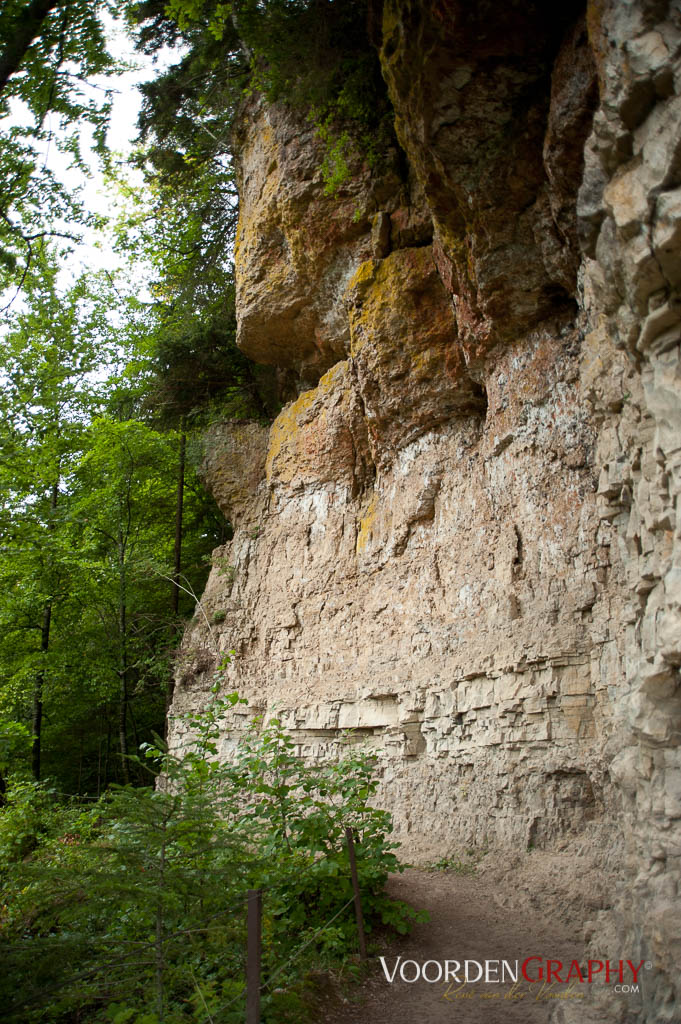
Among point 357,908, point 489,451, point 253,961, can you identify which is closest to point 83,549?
point 489,451

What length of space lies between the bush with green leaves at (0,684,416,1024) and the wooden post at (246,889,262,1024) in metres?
0.40

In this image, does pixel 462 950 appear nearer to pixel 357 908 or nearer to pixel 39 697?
pixel 357 908

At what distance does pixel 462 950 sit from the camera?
6820 millimetres

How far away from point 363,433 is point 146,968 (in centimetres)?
1019

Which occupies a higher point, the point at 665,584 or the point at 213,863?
the point at 665,584

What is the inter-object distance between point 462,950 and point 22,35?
8.74 m

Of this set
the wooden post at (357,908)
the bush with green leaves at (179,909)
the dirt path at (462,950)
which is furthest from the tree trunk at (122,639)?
the wooden post at (357,908)

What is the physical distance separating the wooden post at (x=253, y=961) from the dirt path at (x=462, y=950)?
1.95m

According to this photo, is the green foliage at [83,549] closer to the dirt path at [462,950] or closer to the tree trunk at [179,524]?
the tree trunk at [179,524]

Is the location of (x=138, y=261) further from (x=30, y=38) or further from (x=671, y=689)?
(x=671, y=689)

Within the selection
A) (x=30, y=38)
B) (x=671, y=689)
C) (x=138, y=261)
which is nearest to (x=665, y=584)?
(x=671, y=689)

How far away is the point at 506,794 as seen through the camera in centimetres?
910

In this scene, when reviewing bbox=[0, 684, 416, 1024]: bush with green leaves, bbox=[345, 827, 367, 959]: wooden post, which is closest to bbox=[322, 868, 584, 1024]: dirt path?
bbox=[345, 827, 367, 959]: wooden post

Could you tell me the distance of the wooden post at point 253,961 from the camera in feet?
13.2
